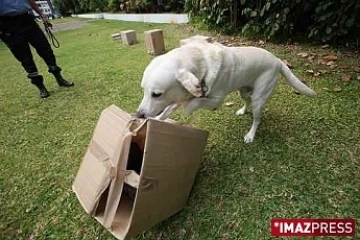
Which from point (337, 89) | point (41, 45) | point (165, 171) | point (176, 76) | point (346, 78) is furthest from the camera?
point (41, 45)

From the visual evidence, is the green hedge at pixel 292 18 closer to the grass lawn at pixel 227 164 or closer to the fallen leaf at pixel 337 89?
the grass lawn at pixel 227 164

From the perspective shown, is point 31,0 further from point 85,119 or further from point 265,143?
point 265,143

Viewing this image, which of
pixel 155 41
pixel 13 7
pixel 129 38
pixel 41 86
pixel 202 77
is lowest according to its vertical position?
pixel 129 38

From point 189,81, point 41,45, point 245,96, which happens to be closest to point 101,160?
point 189,81

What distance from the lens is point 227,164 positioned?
1987mm

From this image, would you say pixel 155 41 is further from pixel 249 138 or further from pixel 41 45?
pixel 249 138

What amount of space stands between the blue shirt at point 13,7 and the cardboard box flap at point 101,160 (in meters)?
2.05

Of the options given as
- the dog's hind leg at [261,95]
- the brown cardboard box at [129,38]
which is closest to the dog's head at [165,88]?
the dog's hind leg at [261,95]

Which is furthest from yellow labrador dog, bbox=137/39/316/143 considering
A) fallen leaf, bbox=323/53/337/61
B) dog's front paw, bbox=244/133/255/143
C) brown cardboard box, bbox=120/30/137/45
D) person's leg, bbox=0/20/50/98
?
brown cardboard box, bbox=120/30/137/45

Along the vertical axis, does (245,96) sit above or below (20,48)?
below

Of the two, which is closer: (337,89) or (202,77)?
(202,77)

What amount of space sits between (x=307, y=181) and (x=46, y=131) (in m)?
2.38

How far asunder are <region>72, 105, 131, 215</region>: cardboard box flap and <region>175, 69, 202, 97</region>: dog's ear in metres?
0.35

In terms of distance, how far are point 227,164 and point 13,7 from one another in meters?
2.65
